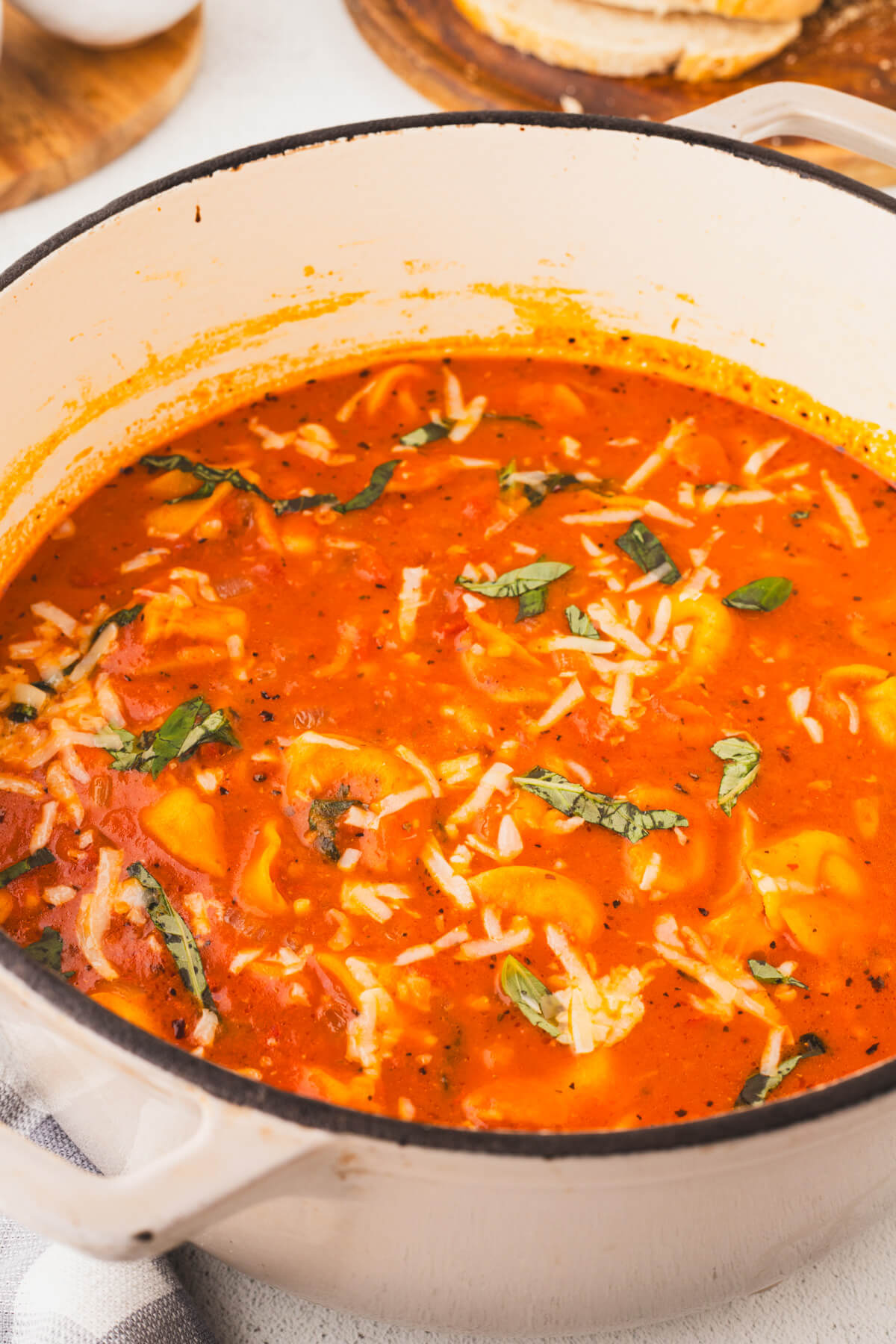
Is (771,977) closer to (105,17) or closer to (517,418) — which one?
(517,418)

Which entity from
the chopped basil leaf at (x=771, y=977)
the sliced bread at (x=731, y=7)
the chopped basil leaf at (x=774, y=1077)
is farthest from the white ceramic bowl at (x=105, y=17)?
the chopped basil leaf at (x=774, y=1077)

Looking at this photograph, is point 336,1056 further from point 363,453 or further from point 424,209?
point 424,209

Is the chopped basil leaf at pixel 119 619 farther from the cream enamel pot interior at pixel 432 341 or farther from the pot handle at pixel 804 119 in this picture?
the pot handle at pixel 804 119

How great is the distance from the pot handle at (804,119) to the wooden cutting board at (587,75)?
91 centimetres

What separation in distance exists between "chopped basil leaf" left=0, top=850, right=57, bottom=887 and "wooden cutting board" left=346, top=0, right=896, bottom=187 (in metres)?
2.51

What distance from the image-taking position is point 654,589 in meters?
2.69

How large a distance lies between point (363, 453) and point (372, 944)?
3.90 ft

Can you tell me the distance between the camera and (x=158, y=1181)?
4.39 feet

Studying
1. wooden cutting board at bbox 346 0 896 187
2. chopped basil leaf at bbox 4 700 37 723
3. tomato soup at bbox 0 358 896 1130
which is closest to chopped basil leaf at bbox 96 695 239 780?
tomato soup at bbox 0 358 896 1130

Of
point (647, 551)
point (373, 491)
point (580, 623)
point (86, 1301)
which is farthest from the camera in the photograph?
point (373, 491)

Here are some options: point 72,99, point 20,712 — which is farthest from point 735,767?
point 72,99

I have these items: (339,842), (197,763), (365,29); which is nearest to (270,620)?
(197,763)

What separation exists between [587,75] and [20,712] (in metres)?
2.47

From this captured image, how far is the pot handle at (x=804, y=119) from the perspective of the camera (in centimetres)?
268
